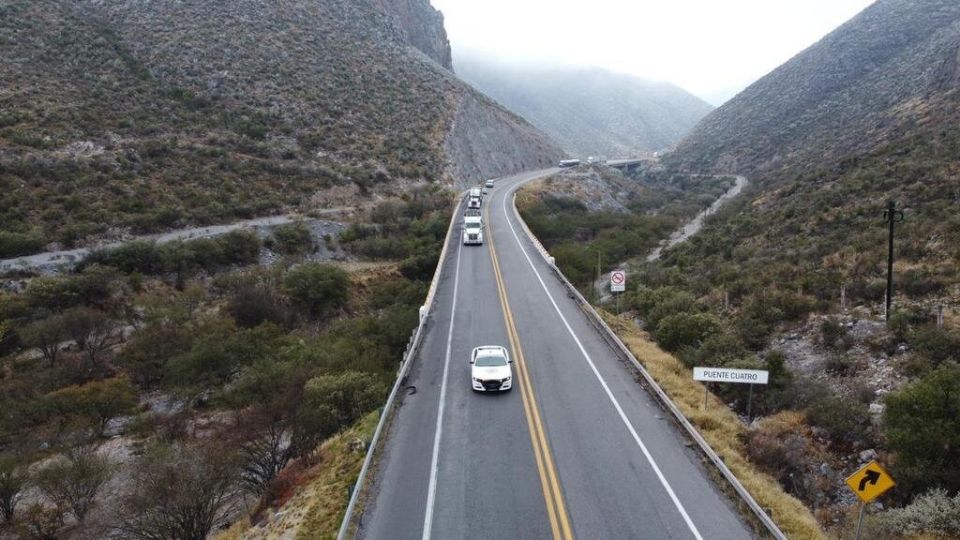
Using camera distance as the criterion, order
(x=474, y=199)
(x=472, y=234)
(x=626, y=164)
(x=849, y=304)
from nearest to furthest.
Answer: (x=849, y=304) → (x=472, y=234) → (x=474, y=199) → (x=626, y=164)

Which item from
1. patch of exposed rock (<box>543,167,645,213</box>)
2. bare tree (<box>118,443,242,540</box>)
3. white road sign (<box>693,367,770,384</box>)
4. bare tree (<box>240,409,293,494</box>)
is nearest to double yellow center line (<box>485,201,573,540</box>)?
white road sign (<box>693,367,770,384</box>)

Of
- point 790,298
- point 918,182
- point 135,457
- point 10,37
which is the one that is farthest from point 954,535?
point 10,37

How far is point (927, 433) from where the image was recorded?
11.1m

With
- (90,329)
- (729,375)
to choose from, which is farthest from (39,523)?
(729,375)

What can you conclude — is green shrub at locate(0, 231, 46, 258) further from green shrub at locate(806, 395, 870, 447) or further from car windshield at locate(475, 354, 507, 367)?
green shrub at locate(806, 395, 870, 447)

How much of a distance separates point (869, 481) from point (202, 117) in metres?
61.1

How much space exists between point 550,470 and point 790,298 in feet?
56.1

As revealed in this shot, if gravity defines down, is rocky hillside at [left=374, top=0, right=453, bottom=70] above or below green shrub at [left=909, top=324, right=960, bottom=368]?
above

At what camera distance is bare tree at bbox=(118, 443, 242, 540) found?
1362 centimetres

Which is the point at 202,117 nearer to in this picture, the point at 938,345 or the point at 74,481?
the point at 74,481

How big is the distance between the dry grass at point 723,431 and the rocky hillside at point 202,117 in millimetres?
34514

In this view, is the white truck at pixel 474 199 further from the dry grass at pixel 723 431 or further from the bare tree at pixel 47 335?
the bare tree at pixel 47 335

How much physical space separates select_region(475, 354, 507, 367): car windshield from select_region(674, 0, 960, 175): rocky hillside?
49909mm

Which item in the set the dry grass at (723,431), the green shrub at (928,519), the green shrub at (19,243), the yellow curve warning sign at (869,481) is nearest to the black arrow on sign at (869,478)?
the yellow curve warning sign at (869,481)
